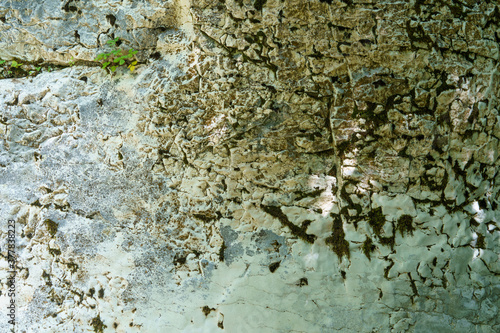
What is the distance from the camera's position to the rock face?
2.02 metres

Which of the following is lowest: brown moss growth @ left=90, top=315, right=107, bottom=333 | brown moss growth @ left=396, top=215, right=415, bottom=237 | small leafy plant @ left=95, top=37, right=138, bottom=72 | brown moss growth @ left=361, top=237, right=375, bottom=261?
brown moss growth @ left=90, top=315, right=107, bottom=333

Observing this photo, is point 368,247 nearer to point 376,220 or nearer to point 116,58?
point 376,220

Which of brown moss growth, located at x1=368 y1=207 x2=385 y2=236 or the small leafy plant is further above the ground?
the small leafy plant

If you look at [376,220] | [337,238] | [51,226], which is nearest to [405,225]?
[376,220]

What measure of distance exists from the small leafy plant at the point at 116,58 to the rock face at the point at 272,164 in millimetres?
47

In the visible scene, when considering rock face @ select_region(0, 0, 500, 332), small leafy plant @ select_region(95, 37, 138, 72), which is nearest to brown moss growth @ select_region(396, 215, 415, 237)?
rock face @ select_region(0, 0, 500, 332)

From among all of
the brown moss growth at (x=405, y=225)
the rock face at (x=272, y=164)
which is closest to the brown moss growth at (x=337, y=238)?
the rock face at (x=272, y=164)

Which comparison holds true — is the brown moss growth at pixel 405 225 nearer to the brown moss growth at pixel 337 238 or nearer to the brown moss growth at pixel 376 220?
the brown moss growth at pixel 376 220

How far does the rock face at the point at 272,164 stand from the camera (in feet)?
6.62

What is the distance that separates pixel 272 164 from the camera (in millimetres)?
2111

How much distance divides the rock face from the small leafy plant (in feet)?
0.15

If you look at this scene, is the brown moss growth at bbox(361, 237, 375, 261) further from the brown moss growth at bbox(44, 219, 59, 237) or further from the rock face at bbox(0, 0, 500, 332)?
the brown moss growth at bbox(44, 219, 59, 237)

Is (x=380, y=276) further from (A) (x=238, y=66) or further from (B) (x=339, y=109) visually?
(A) (x=238, y=66)

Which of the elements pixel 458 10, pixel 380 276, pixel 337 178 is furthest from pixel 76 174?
pixel 458 10
